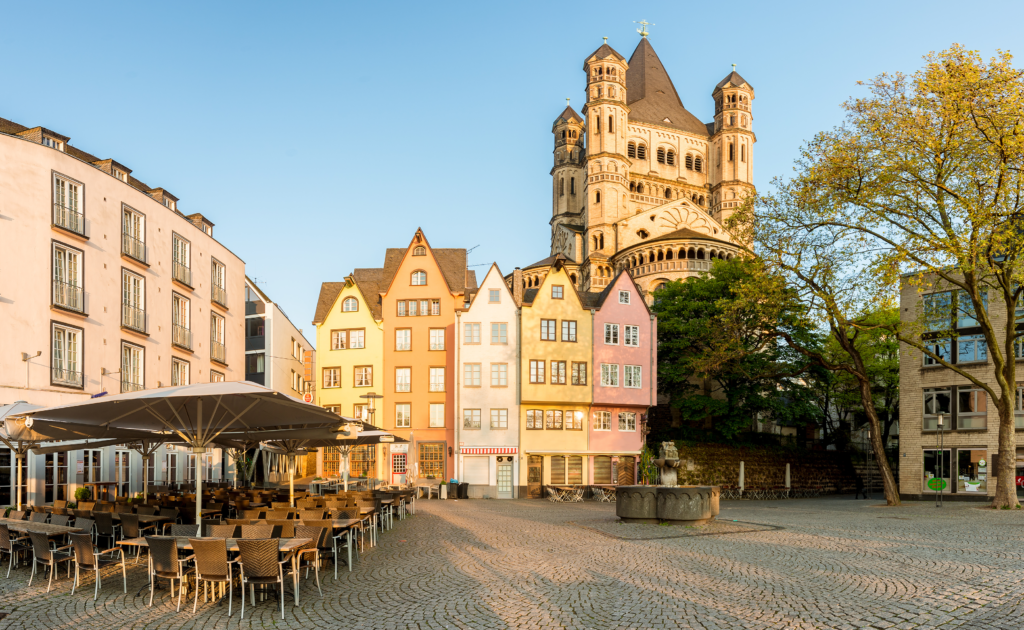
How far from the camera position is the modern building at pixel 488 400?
156 feet

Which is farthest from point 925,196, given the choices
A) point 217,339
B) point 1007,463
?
point 217,339

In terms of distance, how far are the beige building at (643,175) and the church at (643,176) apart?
0.38ft

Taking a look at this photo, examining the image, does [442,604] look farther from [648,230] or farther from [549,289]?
[648,230]

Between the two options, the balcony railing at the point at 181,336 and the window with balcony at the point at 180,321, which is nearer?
the balcony railing at the point at 181,336

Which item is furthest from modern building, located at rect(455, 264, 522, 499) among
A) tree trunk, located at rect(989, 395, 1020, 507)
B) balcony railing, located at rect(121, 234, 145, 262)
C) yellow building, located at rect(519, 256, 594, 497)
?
tree trunk, located at rect(989, 395, 1020, 507)

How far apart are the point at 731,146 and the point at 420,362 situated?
63.8m

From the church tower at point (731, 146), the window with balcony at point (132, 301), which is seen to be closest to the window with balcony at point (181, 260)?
the window with balcony at point (132, 301)

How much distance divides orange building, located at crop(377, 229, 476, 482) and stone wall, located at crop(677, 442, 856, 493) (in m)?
13.5

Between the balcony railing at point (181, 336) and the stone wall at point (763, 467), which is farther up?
the balcony railing at point (181, 336)

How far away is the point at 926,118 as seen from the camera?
2994 cm

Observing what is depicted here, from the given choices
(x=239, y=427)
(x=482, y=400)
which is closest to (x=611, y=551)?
(x=239, y=427)

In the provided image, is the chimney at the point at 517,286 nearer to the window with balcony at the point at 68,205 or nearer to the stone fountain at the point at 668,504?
the window with balcony at the point at 68,205

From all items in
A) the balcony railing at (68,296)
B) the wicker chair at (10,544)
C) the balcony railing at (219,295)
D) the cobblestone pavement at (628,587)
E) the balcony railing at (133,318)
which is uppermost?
the balcony railing at (219,295)

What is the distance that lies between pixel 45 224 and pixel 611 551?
833 inches
